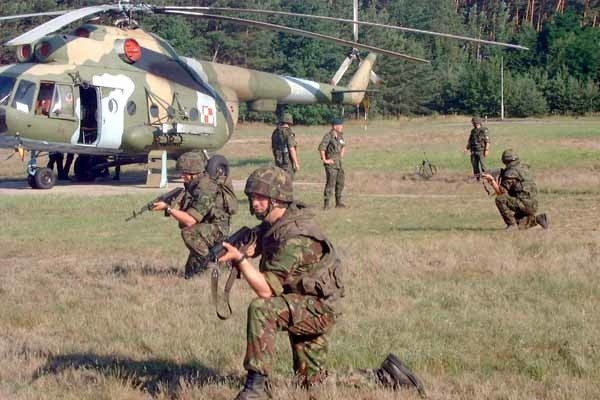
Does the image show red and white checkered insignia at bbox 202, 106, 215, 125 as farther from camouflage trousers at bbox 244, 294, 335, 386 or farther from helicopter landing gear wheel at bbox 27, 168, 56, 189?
camouflage trousers at bbox 244, 294, 335, 386

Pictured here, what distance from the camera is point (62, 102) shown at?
19219 millimetres

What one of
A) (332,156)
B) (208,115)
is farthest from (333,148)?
(208,115)

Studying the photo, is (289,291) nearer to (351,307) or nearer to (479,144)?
(351,307)

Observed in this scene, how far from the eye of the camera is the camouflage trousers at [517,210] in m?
13.4

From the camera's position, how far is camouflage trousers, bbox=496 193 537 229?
44.0 ft

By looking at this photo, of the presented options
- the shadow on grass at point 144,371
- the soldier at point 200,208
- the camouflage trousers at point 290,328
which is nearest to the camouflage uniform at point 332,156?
the soldier at point 200,208

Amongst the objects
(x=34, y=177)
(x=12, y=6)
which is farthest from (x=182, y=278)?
(x=12, y=6)

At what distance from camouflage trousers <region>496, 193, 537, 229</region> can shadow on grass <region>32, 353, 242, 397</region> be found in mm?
7631

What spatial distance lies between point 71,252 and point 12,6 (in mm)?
44997

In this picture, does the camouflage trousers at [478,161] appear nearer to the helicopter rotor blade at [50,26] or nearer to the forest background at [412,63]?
the helicopter rotor blade at [50,26]

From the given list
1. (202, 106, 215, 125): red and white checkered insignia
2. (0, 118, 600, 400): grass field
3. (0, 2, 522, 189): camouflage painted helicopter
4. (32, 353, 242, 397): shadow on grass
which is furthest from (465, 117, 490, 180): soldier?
(32, 353, 242, 397): shadow on grass

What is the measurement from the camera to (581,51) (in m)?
70.6

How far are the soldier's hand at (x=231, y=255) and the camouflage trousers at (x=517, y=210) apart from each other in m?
8.71

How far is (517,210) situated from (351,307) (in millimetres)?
5641
